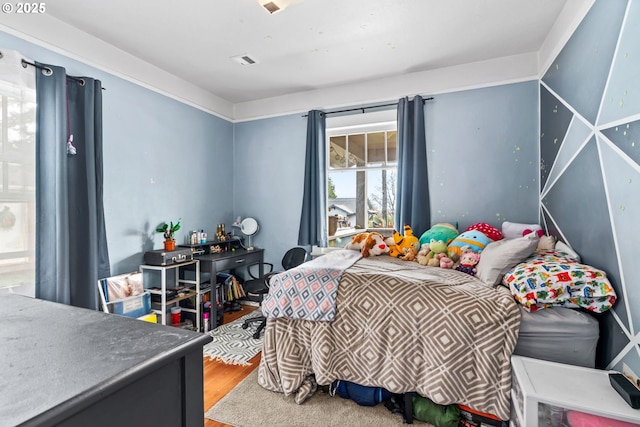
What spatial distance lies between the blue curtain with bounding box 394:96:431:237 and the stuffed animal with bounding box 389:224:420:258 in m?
0.21

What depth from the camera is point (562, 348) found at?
5.01 ft

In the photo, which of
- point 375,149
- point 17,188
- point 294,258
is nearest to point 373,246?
point 294,258

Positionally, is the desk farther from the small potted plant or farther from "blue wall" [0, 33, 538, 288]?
"blue wall" [0, 33, 538, 288]

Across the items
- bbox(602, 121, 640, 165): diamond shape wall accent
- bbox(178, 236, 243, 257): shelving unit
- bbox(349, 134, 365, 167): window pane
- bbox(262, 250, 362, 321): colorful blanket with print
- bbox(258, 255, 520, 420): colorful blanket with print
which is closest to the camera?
bbox(602, 121, 640, 165): diamond shape wall accent

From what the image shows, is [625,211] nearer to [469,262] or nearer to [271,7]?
[469,262]

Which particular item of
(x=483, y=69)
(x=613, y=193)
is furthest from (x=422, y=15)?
(x=613, y=193)

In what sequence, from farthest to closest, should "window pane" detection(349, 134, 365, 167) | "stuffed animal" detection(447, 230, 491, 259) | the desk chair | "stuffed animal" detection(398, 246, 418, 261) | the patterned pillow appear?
"window pane" detection(349, 134, 365, 167) < the desk chair < "stuffed animal" detection(398, 246, 418, 261) < "stuffed animal" detection(447, 230, 491, 259) < the patterned pillow

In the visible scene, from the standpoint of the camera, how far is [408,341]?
1.75 m

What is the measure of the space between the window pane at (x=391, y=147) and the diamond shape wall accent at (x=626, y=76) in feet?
6.62

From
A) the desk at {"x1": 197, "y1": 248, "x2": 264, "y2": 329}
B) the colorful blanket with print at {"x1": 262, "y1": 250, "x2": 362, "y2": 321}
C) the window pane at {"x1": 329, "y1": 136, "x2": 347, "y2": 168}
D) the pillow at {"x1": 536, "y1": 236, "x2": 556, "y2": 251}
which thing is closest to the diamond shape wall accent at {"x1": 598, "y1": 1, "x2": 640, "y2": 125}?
the pillow at {"x1": 536, "y1": 236, "x2": 556, "y2": 251}

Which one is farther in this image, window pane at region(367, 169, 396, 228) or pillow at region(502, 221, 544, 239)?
window pane at region(367, 169, 396, 228)

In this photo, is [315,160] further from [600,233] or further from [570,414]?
[570,414]

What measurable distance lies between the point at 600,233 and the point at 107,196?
3.49m

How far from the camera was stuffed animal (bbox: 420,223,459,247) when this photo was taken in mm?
2750
